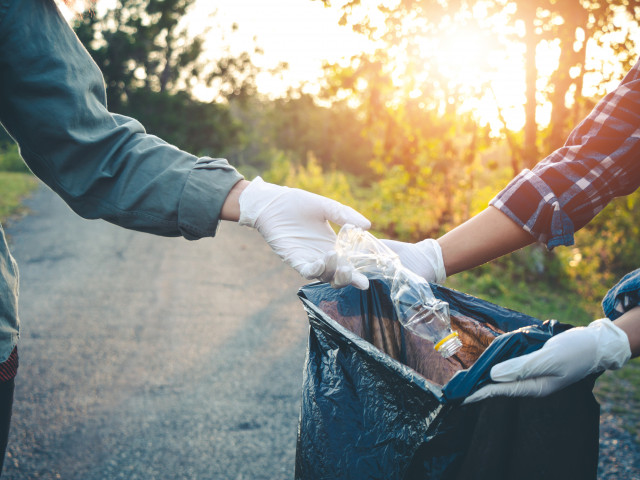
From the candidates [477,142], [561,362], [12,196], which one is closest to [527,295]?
[477,142]

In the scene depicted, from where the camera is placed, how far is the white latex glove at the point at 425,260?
155 cm

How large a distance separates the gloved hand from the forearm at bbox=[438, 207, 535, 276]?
0.45 meters

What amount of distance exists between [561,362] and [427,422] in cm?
31

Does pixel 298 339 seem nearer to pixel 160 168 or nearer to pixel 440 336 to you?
pixel 440 336

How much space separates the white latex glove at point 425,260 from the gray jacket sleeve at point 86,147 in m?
0.67

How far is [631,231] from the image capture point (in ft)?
21.7

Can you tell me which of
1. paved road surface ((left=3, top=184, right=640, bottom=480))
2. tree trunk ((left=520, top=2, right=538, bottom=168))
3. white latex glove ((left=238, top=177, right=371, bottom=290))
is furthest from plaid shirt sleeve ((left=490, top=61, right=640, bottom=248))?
tree trunk ((left=520, top=2, right=538, bottom=168))

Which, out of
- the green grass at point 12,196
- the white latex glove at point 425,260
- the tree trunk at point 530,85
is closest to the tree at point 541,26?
the tree trunk at point 530,85

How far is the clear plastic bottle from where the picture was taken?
1388 mm

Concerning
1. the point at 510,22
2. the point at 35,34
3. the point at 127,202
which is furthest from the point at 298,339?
the point at 510,22

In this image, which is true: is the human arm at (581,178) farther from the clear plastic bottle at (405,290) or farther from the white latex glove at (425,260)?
the clear plastic bottle at (405,290)

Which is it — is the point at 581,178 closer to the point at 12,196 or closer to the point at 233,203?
the point at 233,203

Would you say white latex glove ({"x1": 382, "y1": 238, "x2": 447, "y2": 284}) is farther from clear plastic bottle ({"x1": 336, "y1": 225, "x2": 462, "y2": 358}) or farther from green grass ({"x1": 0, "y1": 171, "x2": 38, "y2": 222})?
green grass ({"x1": 0, "y1": 171, "x2": 38, "y2": 222})

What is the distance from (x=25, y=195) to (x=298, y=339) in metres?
9.17
